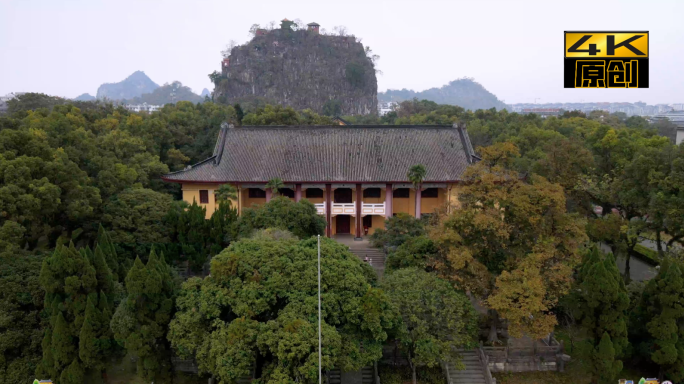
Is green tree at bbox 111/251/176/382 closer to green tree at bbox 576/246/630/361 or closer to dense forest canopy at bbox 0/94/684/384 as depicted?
dense forest canopy at bbox 0/94/684/384

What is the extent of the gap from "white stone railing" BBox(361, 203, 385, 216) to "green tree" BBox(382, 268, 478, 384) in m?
9.94

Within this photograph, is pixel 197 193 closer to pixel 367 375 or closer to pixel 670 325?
pixel 367 375

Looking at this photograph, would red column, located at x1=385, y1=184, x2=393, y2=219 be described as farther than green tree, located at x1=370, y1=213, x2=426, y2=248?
Yes

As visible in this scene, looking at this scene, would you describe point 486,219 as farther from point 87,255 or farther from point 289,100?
point 289,100

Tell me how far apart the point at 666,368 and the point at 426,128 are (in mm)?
17223

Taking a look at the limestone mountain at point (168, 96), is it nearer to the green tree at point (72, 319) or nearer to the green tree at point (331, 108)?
the green tree at point (331, 108)

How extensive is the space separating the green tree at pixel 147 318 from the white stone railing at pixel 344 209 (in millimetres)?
12604

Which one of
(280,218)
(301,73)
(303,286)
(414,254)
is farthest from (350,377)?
(301,73)

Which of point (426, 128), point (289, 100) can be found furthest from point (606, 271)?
point (289, 100)

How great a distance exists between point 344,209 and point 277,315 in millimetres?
12642

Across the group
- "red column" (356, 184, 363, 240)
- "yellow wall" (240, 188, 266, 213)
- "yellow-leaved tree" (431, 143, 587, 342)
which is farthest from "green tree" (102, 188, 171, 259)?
"yellow-leaved tree" (431, 143, 587, 342)

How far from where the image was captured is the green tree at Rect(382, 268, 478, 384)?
52.6ft

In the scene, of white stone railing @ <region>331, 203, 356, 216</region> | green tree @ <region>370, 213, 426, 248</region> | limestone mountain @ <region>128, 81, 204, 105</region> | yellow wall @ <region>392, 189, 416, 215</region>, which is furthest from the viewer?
limestone mountain @ <region>128, 81, 204, 105</region>

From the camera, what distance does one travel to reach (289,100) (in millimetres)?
99812
